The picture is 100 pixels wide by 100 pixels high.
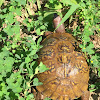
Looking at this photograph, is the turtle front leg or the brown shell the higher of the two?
the brown shell

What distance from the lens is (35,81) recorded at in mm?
2178

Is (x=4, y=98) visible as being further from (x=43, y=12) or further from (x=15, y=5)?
(x=43, y=12)

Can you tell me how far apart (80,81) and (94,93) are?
0.63 metres

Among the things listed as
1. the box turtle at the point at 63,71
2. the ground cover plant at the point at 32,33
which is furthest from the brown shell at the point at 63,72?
the ground cover plant at the point at 32,33

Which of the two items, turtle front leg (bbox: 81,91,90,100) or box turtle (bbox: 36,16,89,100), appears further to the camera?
turtle front leg (bbox: 81,91,90,100)

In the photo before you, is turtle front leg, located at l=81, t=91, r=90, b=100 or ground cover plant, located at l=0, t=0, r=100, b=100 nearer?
ground cover plant, located at l=0, t=0, r=100, b=100

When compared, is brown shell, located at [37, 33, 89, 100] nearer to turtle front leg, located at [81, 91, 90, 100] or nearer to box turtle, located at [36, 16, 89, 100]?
box turtle, located at [36, 16, 89, 100]

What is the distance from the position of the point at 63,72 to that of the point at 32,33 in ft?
3.68

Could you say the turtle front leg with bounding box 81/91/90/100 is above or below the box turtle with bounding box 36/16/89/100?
below

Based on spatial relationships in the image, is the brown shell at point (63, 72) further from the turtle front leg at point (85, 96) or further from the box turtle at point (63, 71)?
the turtle front leg at point (85, 96)

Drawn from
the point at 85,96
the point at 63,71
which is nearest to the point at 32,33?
the point at 63,71

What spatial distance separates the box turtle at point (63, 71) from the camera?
93.2 inches

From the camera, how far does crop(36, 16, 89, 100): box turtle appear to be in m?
2.37

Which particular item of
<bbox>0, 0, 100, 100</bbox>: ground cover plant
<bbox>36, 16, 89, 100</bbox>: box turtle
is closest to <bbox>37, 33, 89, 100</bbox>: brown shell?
<bbox>36, 16, 89, 100</bbox>: box turtle
